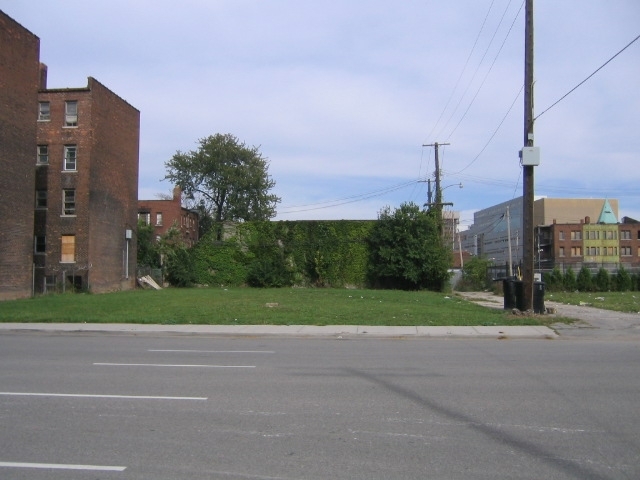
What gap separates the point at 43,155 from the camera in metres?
42.1

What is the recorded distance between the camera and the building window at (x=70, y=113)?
136 feet

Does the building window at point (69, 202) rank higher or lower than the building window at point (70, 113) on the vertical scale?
lower

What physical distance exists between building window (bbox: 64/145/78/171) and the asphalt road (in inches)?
1212

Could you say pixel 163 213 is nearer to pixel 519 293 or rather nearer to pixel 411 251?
pixel 411 251

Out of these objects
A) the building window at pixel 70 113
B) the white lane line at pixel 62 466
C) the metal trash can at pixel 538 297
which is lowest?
the white lane line at pixel 62 466

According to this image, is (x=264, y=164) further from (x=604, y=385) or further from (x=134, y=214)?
(x=604, y=385)

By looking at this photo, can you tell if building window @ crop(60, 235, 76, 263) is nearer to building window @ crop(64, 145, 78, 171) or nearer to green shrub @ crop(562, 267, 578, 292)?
building window @ crop(64, 145, 78, 171)

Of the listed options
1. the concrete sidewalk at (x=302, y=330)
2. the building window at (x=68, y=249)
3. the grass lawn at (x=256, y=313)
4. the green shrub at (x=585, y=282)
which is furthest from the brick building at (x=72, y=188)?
the green shrub at (x=585, y=282)

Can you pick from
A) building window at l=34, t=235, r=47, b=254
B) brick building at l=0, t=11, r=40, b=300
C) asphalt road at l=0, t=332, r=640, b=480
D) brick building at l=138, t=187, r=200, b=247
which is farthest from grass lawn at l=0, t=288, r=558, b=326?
brick building at l=138, t=187, r=200, b=247

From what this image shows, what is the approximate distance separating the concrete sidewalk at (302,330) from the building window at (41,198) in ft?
79.4

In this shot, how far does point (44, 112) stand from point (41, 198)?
571 centimetres

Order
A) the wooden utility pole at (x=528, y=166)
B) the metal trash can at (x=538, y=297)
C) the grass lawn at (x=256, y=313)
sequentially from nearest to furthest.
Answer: the grass lawn at (x=256, y=313) < the wooden utility pole at (x=528, y=166) < the metal trash can at (x=538, y=297)

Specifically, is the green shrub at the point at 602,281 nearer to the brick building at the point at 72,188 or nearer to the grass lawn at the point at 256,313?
the grass lawn at the point at 256,313

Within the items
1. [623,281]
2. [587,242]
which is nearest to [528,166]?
[623,281]
